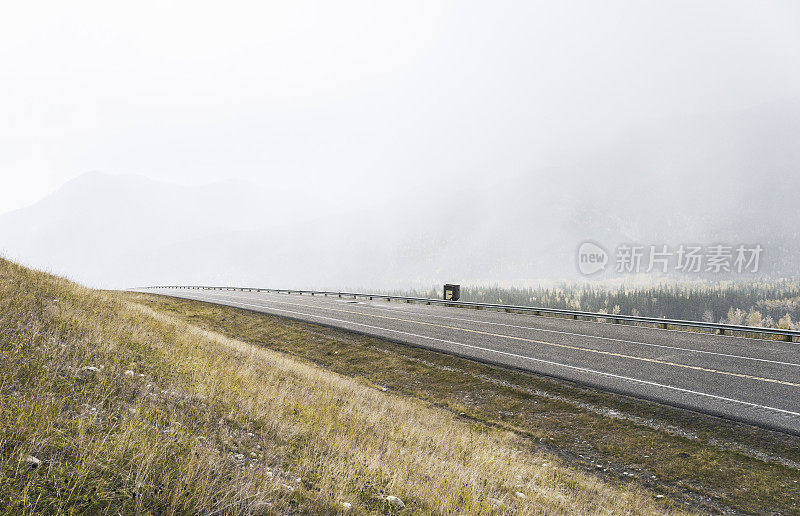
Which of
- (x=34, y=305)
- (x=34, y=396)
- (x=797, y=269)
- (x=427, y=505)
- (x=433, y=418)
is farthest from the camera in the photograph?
(x=797, y=269)

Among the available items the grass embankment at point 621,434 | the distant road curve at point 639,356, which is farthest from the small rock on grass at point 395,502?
the distant road curve at point 639,356

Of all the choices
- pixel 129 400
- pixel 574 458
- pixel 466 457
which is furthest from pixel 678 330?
pixel 129 400

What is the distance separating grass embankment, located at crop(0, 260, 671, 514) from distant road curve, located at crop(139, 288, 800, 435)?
177 inches

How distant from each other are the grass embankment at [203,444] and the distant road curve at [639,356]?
177 inches

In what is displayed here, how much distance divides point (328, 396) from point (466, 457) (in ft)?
11.6

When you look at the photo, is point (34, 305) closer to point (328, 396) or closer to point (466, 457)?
point (328, 396)

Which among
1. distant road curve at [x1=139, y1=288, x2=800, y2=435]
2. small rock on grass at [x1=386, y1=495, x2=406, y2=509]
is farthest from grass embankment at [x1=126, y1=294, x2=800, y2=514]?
small rock on grass at [x1=386, y1=495, x2=406, y2=509]

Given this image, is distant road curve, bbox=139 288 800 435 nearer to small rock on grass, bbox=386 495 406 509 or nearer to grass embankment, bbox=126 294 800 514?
grass embankment, bbox=126 294 800 514

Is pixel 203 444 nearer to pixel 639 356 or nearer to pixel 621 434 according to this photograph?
pixel 621 434

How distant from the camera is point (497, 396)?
1182 centimetres

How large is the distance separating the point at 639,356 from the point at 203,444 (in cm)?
1461

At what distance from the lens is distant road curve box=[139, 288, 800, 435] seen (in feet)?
32.4

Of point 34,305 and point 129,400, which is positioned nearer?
point 129,400

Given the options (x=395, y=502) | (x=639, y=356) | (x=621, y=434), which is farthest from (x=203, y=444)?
(x=639, y=356)
